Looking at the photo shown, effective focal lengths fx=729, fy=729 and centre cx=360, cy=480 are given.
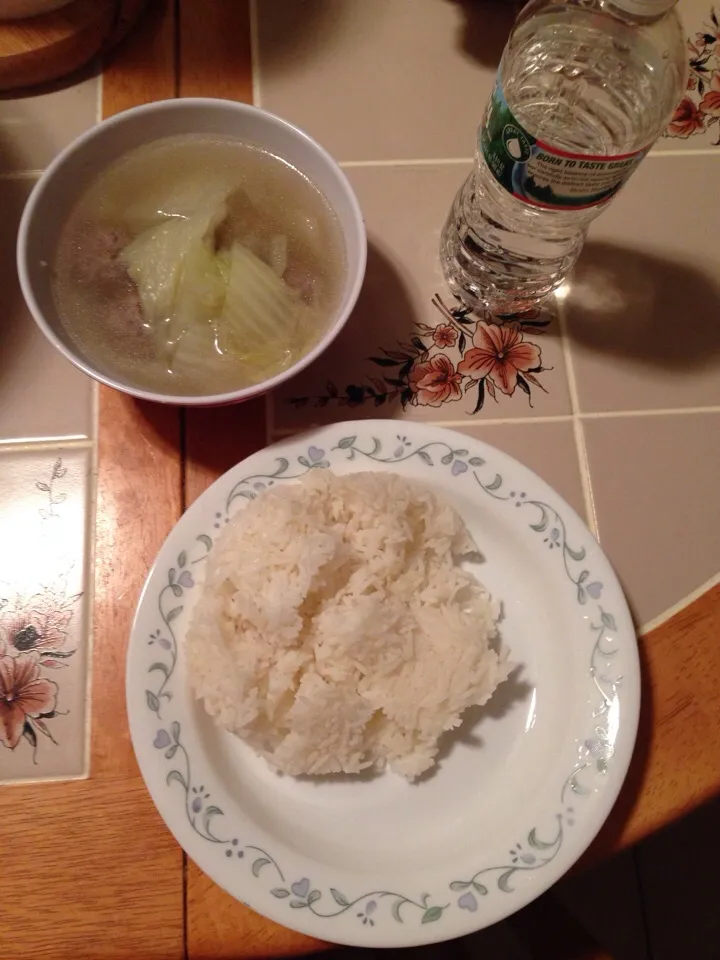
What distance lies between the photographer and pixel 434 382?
0.81m

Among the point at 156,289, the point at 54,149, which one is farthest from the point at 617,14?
the point at 54,149

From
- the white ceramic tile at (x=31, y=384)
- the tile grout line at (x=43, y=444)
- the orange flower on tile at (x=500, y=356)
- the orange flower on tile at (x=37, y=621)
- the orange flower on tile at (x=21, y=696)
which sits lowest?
the orange flower on tile at (x=21, y=696)

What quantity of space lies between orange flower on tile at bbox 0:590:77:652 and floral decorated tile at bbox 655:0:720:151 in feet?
2.91

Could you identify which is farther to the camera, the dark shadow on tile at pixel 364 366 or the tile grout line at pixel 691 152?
the tile grout line at pixel 691 152

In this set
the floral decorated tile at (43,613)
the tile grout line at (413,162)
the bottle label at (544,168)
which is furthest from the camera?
the tile grout line at (413,162)

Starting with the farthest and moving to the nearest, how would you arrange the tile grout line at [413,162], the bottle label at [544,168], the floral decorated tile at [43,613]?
1. the tile grout line at [413,162]
2. the floral decorated tile at [43,613]
3. the bottle label at [544,168]

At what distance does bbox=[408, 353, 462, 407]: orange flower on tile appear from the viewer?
0.81 metres

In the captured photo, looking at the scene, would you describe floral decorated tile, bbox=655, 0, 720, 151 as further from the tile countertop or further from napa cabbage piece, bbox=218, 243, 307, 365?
napa cabbage piece, bbox=218, 243, 307, 365

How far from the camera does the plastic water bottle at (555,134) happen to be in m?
0.61

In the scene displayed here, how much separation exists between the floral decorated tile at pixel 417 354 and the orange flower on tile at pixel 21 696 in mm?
345

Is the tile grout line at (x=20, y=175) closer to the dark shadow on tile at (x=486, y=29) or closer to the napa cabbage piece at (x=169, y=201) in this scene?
the napa cabbage piece at (x=169, y=201)

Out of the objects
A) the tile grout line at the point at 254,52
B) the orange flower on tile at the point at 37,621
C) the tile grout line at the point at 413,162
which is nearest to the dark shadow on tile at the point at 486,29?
the tile grout line at the point at 413,162

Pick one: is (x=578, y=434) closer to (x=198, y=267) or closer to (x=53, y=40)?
(x=198, y=267)

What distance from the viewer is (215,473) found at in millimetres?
773
